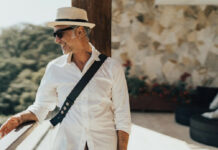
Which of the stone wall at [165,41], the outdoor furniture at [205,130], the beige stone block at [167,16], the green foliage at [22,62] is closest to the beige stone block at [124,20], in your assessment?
the stone wall at [165,41]

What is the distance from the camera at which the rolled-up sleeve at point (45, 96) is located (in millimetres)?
1430

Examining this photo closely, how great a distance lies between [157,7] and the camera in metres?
6.40

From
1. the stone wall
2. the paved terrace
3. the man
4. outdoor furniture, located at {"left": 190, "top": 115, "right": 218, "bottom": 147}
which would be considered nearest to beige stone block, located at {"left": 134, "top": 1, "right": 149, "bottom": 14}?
the stone wall

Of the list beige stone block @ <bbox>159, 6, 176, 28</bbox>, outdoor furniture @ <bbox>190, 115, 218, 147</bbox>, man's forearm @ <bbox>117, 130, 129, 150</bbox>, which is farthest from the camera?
beige stone block @ <bbox>159, 6, 176, 28</bbox>

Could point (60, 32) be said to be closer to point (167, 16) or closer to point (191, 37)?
point (167, 16)

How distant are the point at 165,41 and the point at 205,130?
2.93m

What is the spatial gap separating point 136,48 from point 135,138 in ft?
8.89

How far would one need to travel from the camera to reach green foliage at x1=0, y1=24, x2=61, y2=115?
566 inches

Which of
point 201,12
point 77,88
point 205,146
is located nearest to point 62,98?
point 77,88

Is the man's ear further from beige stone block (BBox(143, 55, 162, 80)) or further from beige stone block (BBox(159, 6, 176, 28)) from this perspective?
beige stone block (BBox(159, 6, 176, 28))

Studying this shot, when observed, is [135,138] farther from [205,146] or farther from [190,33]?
[190,33]

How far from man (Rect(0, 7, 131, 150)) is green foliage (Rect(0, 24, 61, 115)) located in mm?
13022

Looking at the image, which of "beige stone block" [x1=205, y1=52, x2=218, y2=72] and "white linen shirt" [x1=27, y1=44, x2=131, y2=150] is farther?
"beige stone block" [x1=205, y1=52, x2=218, y2=72]

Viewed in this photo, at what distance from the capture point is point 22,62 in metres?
15.0
